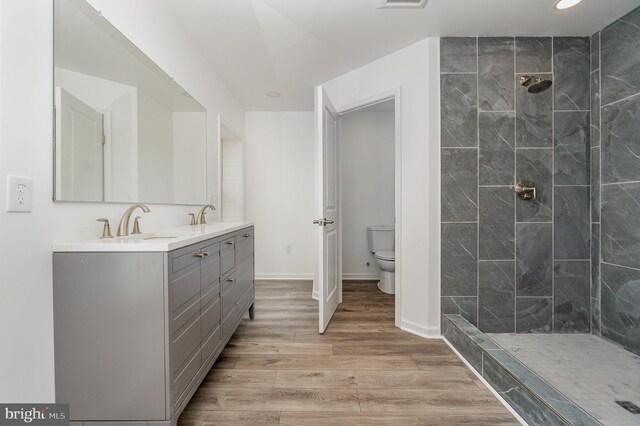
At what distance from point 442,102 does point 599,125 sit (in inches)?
45.2

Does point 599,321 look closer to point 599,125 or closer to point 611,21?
point 599,125

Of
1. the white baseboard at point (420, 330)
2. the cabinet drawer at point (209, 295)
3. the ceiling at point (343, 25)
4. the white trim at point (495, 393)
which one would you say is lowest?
the white trim at point (495, 393)

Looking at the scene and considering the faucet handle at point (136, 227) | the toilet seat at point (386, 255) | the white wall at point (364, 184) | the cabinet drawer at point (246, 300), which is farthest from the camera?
the white wall at point (364, 184)

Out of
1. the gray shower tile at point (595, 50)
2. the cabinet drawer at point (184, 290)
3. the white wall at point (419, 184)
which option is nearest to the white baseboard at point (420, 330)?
the white wall at point (419, 184)

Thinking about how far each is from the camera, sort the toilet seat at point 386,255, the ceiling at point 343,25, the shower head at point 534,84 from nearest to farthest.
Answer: the ceiling at point 343,25, the shower head at point 534,84, the toilet seat at point 386,255

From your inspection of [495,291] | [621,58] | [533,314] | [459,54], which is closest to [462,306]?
[495,291]

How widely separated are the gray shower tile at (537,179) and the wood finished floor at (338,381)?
1.19 m

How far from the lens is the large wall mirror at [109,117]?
118cm

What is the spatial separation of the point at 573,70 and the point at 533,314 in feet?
→ 6.21

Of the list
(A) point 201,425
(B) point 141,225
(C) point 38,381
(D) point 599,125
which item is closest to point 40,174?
(B) point 141,225

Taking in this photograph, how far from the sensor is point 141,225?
170 cm

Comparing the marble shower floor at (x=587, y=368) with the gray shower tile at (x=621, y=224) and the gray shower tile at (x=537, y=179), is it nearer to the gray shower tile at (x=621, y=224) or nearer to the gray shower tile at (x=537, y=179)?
the gray shower tile at (x=621, y=224)

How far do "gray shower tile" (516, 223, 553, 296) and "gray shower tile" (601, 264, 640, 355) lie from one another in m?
0.34

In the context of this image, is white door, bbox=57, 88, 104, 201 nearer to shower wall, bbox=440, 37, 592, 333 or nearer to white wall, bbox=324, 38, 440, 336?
white wall, bbox=324, 38, 440, 336
